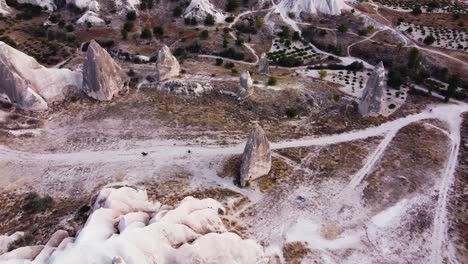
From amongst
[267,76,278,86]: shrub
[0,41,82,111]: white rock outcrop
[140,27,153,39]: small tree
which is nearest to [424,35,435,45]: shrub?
[267,76,278,86]: shrub

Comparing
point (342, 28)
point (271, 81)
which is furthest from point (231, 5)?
point (271, 81)

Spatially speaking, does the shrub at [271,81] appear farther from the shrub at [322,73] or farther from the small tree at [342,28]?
the small tree at [342,28]

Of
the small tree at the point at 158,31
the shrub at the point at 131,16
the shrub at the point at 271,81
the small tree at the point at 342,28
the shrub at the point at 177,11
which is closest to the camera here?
the shrub at the point at 271,81

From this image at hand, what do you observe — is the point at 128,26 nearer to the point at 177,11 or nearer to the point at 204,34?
the point at 177,11

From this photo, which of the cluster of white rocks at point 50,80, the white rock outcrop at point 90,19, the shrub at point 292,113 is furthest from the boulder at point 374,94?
the white rock outcrop at point 90,19

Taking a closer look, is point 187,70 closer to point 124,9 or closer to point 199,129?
point 199,129

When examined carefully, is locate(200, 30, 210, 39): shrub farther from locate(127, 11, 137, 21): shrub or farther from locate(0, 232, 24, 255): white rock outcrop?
locate(0, 232, 24, 255): white rock outcrop
